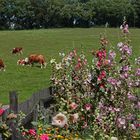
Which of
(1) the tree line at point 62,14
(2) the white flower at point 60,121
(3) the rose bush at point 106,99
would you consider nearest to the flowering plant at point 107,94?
(3) the rose bush at point 106,99

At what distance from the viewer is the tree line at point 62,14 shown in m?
130

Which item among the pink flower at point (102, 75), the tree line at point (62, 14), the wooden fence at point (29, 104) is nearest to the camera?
the wooden fence at point (29, 104)

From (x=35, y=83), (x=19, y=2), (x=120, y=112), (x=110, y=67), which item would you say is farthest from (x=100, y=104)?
(x=19, y=2)

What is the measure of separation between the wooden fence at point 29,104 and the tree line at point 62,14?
116m

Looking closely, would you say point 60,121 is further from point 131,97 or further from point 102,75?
point 102,75

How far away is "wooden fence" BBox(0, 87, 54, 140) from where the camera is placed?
22.5ft

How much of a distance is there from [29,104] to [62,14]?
120 m

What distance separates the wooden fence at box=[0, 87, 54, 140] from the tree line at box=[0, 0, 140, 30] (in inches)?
4571

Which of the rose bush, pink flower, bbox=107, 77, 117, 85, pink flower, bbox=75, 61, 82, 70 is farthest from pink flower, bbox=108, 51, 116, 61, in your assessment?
pink flower, bbox=75, 61, 82, 70

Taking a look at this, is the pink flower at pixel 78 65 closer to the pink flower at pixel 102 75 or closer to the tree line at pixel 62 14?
the pink flower at pixel 102 75

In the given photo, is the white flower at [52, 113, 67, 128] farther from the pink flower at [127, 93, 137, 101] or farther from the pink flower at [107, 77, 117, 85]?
the pink flower at [107, 77, 117, 85]

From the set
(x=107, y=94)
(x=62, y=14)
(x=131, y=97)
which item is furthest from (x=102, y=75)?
(x=62, y=14)

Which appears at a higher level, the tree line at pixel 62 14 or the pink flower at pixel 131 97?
the pink flower at pixel 131 97

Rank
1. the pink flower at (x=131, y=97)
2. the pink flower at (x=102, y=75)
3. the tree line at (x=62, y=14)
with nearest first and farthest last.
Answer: the pink flower at (x=131, y=97) → the pink flower at (x=102, y=75) → the tree line at (x=62, y=14)
